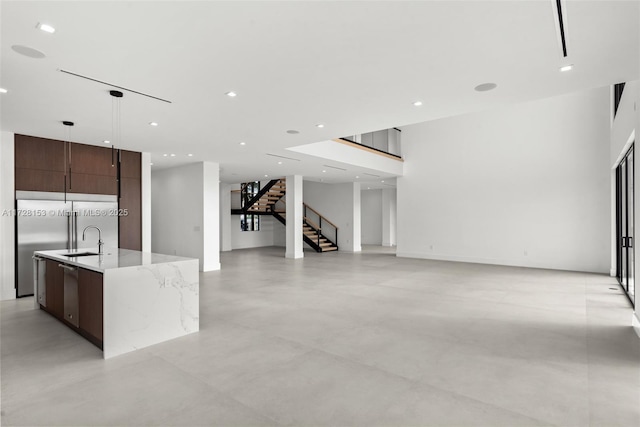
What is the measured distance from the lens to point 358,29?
292cm

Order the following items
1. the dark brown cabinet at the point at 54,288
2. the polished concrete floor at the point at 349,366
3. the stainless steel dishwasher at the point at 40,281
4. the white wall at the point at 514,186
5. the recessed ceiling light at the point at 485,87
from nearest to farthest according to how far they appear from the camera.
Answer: the polished concrete floor at the point at 349,366, the recessed ceiling light at the point at 485,87, the dark brown cabinet at the point at 54,288, the stainless steel dishwasher at the point at 40,281, the white wall at the point at 514,186

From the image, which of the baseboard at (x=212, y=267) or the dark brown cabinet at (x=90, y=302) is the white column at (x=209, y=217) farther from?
the dark brown cabinet at (x=90, y=302)

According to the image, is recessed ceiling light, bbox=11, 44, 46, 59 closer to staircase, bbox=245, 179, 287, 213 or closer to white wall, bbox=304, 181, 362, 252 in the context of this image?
white wall, bbox=304, 181, 362, 252

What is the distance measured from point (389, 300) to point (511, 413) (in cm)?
352

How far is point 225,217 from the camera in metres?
15.2

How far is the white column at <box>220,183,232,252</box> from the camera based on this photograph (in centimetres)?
1511

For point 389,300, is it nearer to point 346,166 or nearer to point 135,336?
point 135,336

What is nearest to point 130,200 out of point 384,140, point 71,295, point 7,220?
point 7,220

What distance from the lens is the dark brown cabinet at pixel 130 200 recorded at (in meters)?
8.00

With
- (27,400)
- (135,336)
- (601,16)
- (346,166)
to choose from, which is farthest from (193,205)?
(601,16)

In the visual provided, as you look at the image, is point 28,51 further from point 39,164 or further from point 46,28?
point 39,164

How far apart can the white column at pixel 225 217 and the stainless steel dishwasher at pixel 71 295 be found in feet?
34.4

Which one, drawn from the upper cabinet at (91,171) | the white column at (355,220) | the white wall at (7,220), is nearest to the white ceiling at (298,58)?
the white wall at (7,220)

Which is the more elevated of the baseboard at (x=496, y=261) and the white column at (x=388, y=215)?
the white column at (x=388, y=215)
